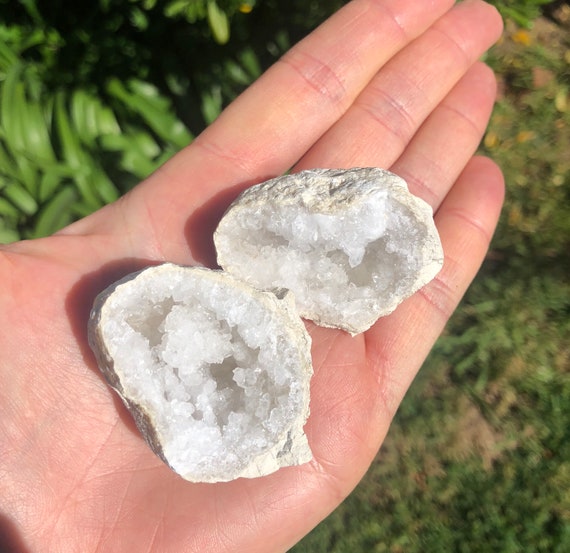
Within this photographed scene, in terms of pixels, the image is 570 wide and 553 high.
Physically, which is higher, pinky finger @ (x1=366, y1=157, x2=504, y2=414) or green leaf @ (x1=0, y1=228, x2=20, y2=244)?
green leaf @ (x1=0, y1=228, x2=20, y2=244)

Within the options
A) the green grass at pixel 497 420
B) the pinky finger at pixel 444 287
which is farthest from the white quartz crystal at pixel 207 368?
the green grass at pixel 497 420

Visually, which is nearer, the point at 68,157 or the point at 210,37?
the point at 68,157

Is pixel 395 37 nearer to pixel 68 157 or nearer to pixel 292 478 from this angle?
pixel 68 157

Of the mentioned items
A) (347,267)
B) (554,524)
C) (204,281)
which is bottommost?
(554,524)

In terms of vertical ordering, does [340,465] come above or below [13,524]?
below

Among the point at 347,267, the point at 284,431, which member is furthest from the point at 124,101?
the point at 284,431

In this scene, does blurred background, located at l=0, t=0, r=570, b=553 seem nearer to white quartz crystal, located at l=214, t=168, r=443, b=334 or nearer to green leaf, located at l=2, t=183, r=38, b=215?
green leaf, located at l=2, t=183, r=38, b=215

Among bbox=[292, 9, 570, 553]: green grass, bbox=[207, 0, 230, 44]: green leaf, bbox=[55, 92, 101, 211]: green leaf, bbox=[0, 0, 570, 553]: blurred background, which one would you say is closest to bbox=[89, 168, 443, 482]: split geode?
bbox=[207, 0, 230, 44]: green leaf
